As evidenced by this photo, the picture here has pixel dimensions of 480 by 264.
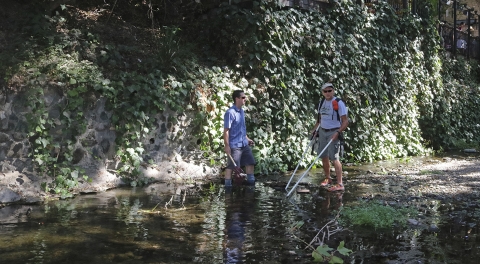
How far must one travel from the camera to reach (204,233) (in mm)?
5871

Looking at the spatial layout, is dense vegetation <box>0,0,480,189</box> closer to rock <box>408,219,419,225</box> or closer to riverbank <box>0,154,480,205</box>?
riverbank <box>0,154,480,205</box>

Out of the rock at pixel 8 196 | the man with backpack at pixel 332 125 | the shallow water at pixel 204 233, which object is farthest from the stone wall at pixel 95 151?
the man with backpack at pixel 332 125

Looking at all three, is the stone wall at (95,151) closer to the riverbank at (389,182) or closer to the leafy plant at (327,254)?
the riverbank at (389,182)

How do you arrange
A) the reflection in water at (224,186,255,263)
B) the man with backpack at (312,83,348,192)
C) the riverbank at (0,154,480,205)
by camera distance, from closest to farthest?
1. the reflection in water at (224,186,255,263)
2. the riverbank at (0,154,480,205)
3. the man with backpack at (312,83,348,192)

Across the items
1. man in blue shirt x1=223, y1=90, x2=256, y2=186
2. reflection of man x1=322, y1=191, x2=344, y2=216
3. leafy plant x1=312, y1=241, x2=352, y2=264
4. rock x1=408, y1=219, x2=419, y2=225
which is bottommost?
leafy plant x1=312, y1=241, x2=352, y2=264

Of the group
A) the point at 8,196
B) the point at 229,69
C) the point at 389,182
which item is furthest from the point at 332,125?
the point at 8,196

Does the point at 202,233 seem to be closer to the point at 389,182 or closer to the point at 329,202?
the point at 329,202

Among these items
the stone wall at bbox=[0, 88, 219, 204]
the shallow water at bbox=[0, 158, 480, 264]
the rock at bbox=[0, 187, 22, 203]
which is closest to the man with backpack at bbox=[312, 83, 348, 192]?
the shallow water at bbox=[0, 158, 480, 264]

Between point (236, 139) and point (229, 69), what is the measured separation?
2.47m

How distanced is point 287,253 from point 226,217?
1.70m

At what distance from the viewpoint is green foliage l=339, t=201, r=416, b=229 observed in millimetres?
6230

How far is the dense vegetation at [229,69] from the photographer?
8.75 meters

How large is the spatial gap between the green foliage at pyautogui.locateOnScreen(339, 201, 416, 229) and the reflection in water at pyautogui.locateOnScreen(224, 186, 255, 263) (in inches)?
49.4

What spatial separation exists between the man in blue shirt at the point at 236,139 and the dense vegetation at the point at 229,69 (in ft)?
3.67
